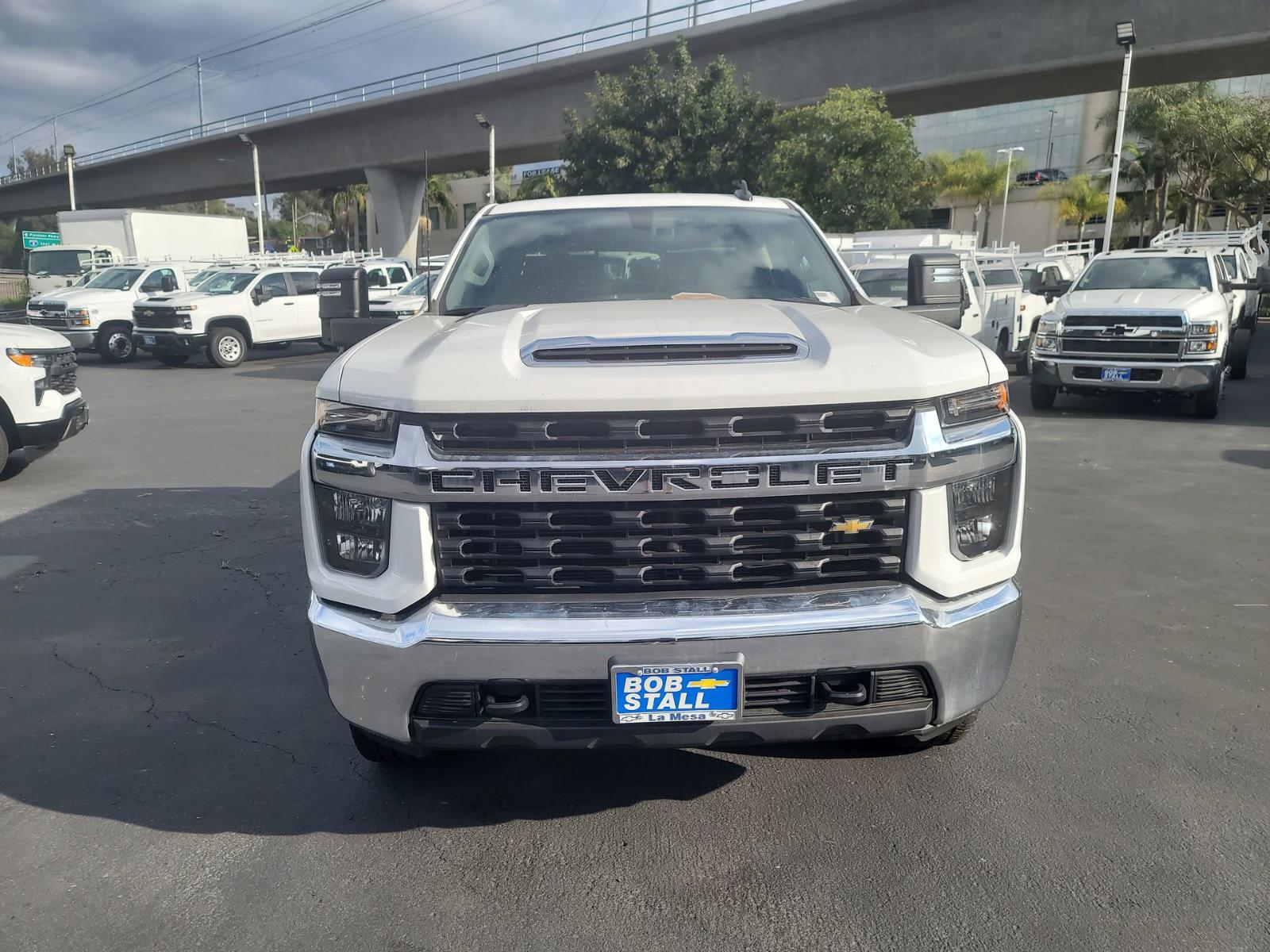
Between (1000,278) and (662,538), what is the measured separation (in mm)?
15972

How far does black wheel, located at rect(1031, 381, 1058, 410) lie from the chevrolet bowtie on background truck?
387 inches

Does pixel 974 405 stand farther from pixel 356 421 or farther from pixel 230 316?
pixel 230 316

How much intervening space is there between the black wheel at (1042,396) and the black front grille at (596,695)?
10.2 m

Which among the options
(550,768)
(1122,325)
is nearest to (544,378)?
(550,768)

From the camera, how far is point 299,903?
110 inches

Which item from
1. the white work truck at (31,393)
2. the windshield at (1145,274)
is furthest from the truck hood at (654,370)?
the windshield at (1145,274)

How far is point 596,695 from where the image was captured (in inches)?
106

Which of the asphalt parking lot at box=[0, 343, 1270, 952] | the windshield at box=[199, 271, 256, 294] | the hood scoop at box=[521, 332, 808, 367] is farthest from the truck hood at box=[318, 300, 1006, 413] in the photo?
the windshield at box=[199, 271, 256, 294]

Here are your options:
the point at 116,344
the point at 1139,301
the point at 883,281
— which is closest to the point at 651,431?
the point at 1139,301

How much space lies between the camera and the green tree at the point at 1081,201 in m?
57.0

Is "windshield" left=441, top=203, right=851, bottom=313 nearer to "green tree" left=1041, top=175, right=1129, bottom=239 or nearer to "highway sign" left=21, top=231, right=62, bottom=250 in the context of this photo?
"highway sign" left=21, top=231, right=62, bottom=250

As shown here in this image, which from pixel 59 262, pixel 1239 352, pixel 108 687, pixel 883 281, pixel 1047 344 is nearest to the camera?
pixel 108 687

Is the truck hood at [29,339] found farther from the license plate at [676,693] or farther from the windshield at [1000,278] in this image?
the windshield at [1000,278]

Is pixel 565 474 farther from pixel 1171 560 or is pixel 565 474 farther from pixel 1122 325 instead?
pixel 1122 325
